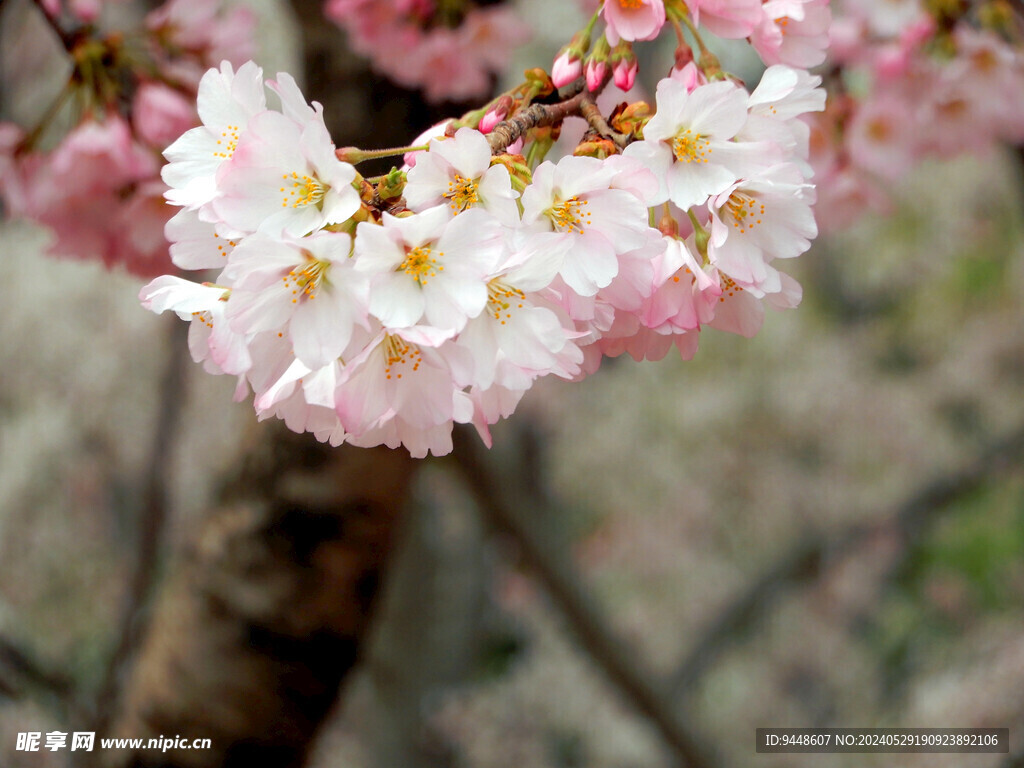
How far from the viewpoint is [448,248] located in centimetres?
36

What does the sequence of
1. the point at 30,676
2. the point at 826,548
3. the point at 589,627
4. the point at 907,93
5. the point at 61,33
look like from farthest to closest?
1. the point at 826,548
2. the point at 589,627
3. the point at 30,676
4. the point at 907,93
5. the point at 61,33

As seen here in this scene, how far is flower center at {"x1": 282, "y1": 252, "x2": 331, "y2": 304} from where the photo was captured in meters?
0.36

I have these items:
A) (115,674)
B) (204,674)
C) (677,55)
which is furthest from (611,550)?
(677,55)

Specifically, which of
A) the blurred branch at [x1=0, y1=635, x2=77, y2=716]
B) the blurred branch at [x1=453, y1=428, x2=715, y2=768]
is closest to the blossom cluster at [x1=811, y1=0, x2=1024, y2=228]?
the blurred branch at [x1=453, y1=428, x2=715, y2=768]

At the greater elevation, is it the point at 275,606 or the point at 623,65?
the point at 623,65

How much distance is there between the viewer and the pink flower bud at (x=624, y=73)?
0.48 m

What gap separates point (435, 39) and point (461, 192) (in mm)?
757

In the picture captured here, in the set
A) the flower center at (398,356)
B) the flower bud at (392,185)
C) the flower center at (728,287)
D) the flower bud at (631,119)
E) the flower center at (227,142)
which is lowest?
Result: the flower center at (728,287)

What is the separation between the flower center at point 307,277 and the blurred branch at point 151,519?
137cm

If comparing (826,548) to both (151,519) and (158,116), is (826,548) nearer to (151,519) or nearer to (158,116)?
(151,519)

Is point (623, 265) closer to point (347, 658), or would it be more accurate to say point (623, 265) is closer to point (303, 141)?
point (303, 141)

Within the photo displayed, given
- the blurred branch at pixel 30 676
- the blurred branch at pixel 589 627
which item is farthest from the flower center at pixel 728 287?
the blurred branch at pixel 30 676

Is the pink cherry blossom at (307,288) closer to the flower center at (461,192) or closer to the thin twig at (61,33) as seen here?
the flower center at (461,192)

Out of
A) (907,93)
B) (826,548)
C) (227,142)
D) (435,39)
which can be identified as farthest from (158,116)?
(826,548)
